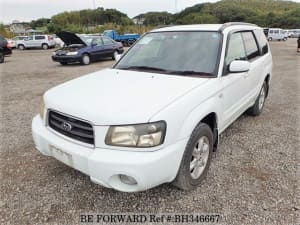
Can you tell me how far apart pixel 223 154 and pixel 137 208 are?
1.52 m

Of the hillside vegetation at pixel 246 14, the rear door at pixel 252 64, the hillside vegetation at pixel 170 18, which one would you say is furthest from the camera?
the hillside vegetation at pixel 246 14

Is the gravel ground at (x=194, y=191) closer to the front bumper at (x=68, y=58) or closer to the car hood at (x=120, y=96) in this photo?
the car hood at (x=120, y=96)

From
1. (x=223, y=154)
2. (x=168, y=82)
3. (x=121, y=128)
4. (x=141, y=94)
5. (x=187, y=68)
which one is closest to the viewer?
(x=121, y=128)

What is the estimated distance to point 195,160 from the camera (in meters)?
2.58

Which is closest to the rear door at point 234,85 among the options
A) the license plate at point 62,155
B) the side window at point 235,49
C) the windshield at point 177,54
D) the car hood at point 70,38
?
the side window at point 235,49

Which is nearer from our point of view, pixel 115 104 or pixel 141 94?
pixel 115 104

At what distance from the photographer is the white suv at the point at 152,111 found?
2033 millimetres

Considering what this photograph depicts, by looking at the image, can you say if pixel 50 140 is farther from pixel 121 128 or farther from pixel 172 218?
pixel 172 218

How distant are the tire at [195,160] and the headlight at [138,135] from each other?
40 centimetres

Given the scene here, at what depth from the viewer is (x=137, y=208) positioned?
7.87 ft

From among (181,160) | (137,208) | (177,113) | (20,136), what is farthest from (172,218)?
(20,136)

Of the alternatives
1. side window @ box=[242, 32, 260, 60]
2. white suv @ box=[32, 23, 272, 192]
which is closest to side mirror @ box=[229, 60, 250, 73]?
white suv @ box=[32, 23, 272, 192]

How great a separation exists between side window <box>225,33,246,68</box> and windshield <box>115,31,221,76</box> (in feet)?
0.69

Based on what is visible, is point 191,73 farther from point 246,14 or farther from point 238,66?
point 246,14
